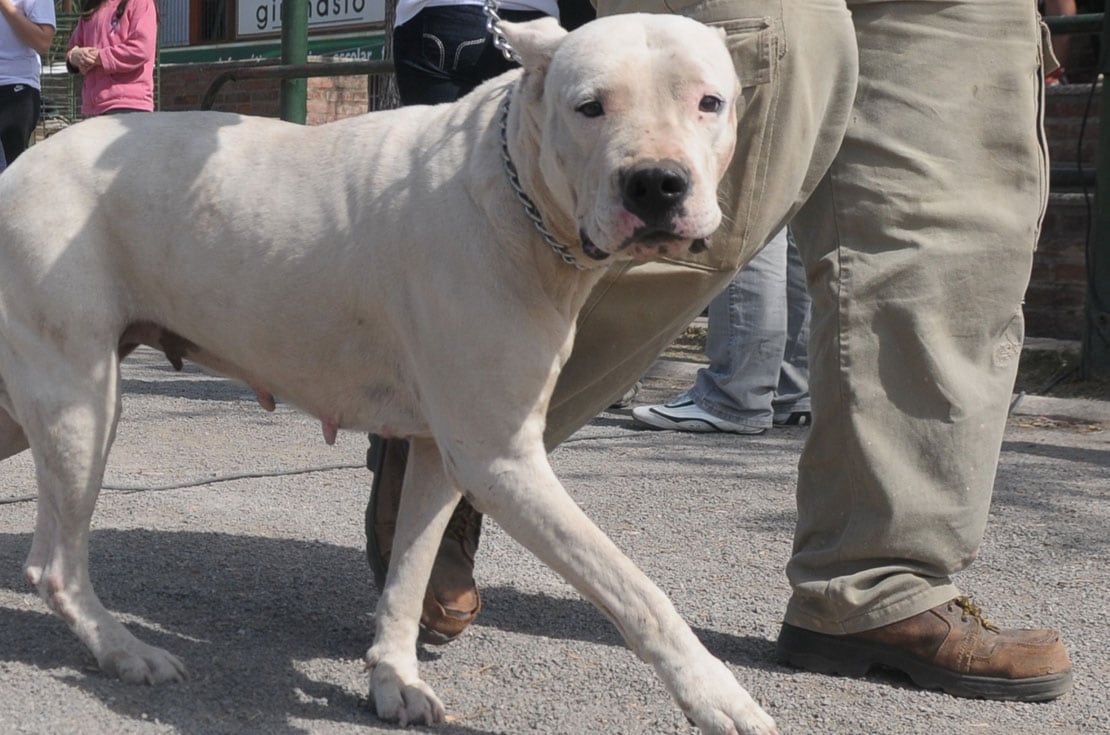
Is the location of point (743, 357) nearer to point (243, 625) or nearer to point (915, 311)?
point (915, 311)

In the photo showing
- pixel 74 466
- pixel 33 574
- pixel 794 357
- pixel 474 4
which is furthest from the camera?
pixel 794 357

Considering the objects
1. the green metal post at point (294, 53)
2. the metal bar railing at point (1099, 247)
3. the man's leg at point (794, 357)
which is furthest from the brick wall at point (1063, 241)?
the green metal post at point (294, 53)

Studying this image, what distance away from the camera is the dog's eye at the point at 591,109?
102 inches

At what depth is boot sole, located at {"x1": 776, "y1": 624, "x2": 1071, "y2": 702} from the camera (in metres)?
3.14

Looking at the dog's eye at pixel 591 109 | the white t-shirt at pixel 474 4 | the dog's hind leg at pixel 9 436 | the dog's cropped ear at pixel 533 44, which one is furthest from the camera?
the white t-shirt at pixel 474 4

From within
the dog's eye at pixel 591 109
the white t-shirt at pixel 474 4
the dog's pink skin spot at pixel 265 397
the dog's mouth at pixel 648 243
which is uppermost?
the dog's eye at pixel 591 109

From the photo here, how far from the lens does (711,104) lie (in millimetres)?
2660

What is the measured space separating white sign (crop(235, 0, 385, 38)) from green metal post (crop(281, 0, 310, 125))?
15.8 feet

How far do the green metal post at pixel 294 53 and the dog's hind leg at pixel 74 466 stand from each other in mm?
6255

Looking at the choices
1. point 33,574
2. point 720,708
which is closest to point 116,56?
point 33,574

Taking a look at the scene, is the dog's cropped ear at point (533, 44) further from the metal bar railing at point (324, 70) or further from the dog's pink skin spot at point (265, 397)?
the metal bar railing at point (324, 70)

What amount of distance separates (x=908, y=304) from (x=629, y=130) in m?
0.96

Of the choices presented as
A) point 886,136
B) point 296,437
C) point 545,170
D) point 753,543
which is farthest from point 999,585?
point 296,437

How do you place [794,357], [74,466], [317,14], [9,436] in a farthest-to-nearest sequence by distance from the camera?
[317,14] → [794,357] → [9,436] → [74,466]
